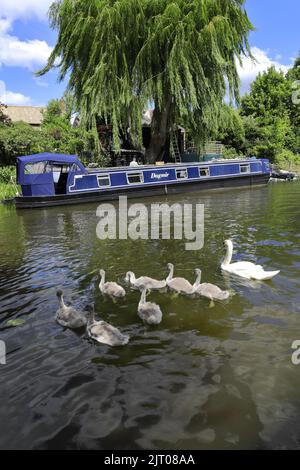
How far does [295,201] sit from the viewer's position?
19938mm

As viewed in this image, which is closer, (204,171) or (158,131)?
(204,171)

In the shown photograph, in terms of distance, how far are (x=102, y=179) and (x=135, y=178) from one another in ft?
7.67

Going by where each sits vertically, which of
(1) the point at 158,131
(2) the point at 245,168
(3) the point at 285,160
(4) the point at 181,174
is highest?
(1) the point at 158,131

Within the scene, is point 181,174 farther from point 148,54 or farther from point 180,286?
point 180,286

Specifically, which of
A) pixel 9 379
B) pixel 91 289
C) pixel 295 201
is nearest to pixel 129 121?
pixel 295 201

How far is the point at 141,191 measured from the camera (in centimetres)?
2420

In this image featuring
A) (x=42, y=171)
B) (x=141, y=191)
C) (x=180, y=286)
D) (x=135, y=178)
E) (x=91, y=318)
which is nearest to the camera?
(x=91, y=318)

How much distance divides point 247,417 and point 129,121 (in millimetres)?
25151

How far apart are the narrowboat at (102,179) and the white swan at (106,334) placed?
1684cm

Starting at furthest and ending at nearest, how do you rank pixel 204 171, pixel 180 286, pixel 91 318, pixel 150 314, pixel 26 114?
pixel 26 114 < pixel 204 171 < pixel 180 286 < pixel 150 314 < pixel 91 318

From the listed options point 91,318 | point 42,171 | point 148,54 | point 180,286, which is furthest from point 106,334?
point 148,54

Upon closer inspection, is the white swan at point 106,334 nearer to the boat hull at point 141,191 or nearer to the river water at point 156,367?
the river water at point 156,367

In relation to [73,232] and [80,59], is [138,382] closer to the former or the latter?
[73,232]
